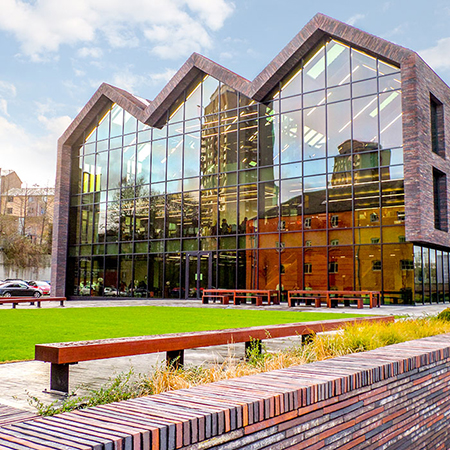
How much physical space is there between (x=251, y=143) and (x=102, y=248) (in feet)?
38.8

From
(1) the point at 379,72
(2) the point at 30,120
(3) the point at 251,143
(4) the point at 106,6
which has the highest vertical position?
(2) the point at 30,120

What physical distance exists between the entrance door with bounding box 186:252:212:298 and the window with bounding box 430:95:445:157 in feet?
40.8

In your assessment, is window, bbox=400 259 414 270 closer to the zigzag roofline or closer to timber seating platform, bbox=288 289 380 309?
timber seating platform, bbox=288 289 380 309

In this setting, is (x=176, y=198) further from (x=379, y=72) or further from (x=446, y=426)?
(x=446, y=426)

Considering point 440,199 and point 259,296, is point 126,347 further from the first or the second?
point 440,199

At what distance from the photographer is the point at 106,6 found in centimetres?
Result: 2303

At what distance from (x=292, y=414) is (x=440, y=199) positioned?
77.0ft

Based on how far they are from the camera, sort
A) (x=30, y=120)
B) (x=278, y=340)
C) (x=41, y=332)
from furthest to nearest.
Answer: (x=30, y=120) < (x=41, y=332) < (x=278, y=340)

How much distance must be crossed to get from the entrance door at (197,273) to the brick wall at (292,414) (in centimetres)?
2248

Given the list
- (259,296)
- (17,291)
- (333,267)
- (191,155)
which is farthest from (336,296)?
(17,291)

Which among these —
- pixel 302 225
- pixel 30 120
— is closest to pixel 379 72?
pixel 302 225

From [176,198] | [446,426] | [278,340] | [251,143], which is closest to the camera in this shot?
[446,426]

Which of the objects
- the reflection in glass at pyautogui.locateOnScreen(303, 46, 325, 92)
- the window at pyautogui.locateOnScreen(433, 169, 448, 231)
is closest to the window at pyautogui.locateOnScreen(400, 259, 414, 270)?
the window at pyautogui.locateOnScreen(433, 169, 448, 231)

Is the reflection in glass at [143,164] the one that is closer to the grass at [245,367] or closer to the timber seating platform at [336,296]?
the timber seating platform at [336,296]
